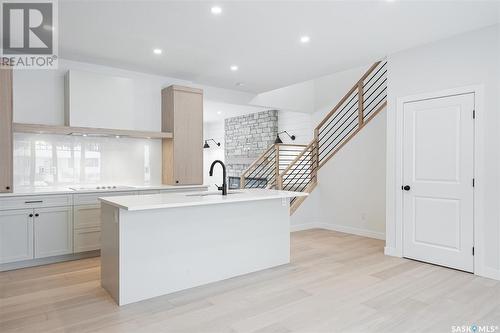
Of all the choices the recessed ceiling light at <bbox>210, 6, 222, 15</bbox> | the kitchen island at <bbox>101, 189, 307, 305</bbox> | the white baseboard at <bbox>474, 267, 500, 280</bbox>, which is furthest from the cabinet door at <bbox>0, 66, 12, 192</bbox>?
the white baseboard at <bbox>474, 267, 500, 280</bbox>

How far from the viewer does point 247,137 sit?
9766mm

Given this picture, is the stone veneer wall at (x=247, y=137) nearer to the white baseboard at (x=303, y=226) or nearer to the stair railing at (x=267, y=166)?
the stair railing at (x=267, y=166)

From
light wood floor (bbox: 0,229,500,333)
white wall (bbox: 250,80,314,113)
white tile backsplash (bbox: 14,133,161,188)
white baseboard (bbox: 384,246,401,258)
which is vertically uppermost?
white wall (bbox: 250,80,314,113)

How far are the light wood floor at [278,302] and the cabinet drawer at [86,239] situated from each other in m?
0.26

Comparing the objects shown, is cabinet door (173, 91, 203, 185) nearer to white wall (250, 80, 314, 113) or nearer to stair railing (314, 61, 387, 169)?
white wall (250, 80, 314, 113)

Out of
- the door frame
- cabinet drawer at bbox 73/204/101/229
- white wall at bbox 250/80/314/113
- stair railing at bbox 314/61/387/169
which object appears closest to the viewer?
the door frame

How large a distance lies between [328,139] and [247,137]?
342 centimetres

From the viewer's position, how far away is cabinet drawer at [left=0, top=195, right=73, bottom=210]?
12.4 feet

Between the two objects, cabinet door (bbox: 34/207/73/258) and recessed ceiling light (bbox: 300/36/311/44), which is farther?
cabinet door (bbox: 34/207/73/258)

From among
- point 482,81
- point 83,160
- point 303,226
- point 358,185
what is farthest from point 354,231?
point 83,160

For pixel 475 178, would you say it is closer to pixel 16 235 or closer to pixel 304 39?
pixel 304 39

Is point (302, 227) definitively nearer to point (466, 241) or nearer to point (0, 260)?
point (466, 241)

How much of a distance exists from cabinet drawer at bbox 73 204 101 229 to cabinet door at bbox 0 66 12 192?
78cm

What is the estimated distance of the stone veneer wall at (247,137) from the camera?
896 centimetres
